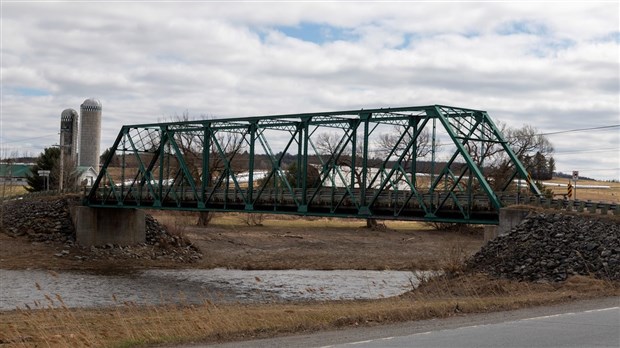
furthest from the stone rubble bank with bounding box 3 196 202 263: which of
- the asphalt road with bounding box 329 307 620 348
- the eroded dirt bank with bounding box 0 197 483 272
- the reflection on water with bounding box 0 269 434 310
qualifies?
the asphalt road with bounding box 329 307 620 348

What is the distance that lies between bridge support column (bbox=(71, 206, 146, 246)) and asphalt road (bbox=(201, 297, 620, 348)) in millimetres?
57258

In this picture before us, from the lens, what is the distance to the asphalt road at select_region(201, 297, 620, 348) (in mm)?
18500

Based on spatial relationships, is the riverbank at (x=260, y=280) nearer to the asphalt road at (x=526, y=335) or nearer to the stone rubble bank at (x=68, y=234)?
the stone rubble bank at (x=68, y=234)

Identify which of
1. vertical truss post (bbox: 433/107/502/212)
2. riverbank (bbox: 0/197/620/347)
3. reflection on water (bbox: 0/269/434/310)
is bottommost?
reflection on water (bbox: 0/269/434/310)

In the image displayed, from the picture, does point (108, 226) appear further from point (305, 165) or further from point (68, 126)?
point (68, 126)

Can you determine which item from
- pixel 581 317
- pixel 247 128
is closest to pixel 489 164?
pixel 247 128

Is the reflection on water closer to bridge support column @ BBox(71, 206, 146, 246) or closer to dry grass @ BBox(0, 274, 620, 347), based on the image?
dry grass @ BBox(0, 274, 620, 347)

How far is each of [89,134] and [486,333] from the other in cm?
12733

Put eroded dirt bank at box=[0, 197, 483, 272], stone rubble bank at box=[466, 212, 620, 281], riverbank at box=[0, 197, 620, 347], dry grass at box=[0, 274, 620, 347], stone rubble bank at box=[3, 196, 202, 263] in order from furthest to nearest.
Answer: stone rubble bank at box=[3, 196, 202, 263]
eroded dirt bank at box=[0, 197, 483, 272]
stone rubble bank at box=[466, 212, 620, 281]
riverbank at box=[0, 197, 620, 347]
dry grass at box=[0, 274, 620, 347]

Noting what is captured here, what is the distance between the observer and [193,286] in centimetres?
5547

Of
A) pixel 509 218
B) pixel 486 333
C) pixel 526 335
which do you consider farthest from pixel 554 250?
pixel 526 335

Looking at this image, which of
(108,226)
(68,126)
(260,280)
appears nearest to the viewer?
(260,280)

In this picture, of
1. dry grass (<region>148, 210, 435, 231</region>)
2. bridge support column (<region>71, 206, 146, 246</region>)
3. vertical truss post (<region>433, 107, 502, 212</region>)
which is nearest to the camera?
vertical truss post (<region>433, 107, 502, 212</region>)

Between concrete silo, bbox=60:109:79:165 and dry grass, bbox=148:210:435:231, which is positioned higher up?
concrete silo, bbox=60:109:79:165
